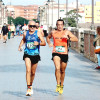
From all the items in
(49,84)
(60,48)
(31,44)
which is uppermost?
(31,44)

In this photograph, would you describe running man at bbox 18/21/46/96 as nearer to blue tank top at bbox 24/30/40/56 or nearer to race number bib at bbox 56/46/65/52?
blue tank top at bbox 24/30/40/56

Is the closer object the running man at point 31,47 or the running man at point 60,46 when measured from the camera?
the running man at point 31,47

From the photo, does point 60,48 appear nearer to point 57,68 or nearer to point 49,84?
point 57,68

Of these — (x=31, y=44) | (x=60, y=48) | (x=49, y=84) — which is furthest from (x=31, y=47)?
(x=49, y=84)

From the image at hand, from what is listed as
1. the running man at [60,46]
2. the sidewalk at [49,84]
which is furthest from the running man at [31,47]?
the sidewalk at [49,84]

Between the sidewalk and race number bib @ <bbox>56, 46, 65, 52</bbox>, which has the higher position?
race number bib @ <bbox>56, 46, 65, 52</bbox>

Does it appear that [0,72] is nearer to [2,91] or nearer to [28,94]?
[2,91]

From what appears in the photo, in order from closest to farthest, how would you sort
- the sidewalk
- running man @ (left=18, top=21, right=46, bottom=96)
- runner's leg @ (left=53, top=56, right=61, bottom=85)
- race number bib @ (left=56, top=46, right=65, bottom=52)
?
the sidewalk < running man @ (left=18, top=21, right=46, bottom=96) < runner's leg @ (left=53, top=56, right=61, bottom=85) < race number bib @ (left=56, top=46, right=65, bottom=52)

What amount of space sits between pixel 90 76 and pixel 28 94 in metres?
5.00

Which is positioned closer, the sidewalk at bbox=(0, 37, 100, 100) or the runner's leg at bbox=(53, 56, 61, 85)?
the sidewalk at bbox=(0, 37, 100, 100)

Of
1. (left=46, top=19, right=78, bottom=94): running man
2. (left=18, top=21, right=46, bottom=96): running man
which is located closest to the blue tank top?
(left=18, top=21, right=46, bottom=96): running man

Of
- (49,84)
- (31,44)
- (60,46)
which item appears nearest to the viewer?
(31,44)

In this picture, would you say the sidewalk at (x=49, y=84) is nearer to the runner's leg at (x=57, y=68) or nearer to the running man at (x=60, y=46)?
the runner's leg at (x=57, y=68)

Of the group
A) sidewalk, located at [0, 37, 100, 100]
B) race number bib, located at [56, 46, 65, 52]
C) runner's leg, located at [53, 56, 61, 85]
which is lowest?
sidewalk, located at [0, 37, 100, 100]
